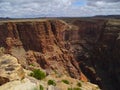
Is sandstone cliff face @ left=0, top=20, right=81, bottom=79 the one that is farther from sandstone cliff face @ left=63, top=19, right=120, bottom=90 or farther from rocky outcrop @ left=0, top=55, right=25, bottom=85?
rocky outcrop @ left=0, top=55, right=25, bottom=85

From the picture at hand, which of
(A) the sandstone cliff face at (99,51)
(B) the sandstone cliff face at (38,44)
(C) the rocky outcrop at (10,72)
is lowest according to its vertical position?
Answer: (A) the sandstone cliff face at (99,51)

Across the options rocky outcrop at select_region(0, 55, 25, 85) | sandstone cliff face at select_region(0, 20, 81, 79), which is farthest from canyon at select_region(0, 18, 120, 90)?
rocky outcrop at select_region(0, 55, 25, 85)

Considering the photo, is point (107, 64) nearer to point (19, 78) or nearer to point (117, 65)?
point (117, 65)

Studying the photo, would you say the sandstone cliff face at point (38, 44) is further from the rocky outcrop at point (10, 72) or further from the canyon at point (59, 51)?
the rocky outcrop at point (10, 72)

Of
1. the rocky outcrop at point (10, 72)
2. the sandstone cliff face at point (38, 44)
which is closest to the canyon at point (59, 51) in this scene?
the sandstone cliff face at point (38, 44)

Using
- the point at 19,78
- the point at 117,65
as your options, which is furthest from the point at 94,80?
the point at 19,78

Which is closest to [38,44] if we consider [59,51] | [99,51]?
[59,51]
